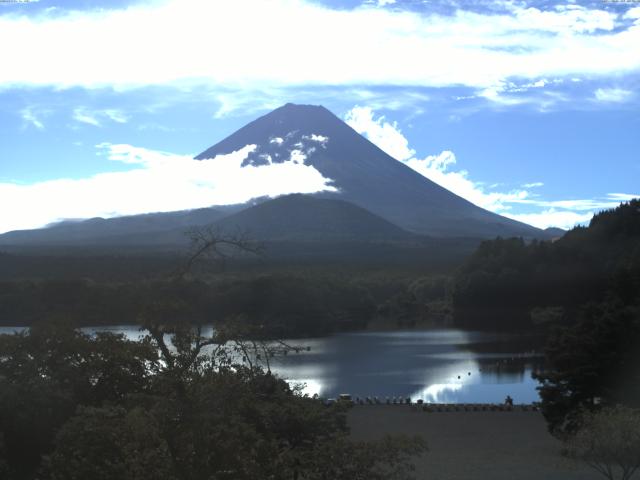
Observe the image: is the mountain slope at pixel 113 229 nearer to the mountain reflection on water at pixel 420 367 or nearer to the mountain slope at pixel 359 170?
the mountain slope at pixel 359 170

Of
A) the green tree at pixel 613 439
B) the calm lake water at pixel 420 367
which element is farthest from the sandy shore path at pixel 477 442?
the calm lake water at pixel 420 367

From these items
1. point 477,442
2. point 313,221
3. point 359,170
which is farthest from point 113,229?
point 477,442

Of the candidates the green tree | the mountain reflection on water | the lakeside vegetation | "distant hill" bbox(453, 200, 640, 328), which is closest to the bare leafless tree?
the lakeside vegetation

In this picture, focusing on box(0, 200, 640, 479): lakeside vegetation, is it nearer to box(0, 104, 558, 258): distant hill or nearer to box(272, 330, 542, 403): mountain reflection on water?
box(272, 330, 542, 403): mountain reflection on water

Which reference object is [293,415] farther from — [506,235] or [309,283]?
[506,235]

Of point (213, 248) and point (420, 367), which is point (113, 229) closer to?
point (420, 367)
